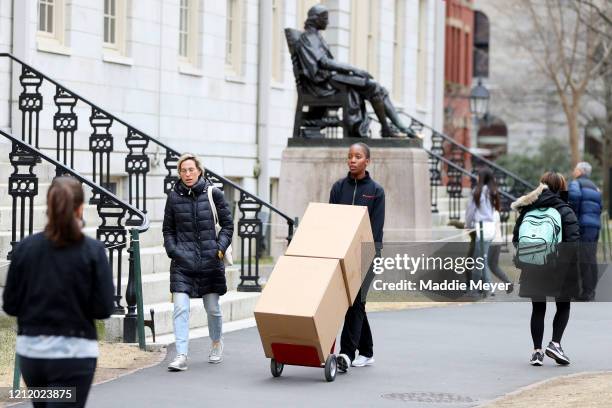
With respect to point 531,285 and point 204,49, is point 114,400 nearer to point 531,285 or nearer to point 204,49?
point 531,285

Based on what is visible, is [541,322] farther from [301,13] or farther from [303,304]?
[301,13]

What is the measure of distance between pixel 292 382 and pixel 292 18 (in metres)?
17.5

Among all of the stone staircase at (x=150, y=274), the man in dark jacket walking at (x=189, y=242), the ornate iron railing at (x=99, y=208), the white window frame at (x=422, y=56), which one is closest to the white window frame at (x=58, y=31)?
the stone staircase at (x=150, y=274)

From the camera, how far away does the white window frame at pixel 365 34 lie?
3161cm

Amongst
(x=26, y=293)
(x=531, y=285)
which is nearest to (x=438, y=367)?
(x=531, y=285)

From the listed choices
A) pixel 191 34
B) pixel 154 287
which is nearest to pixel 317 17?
pixel 191 34

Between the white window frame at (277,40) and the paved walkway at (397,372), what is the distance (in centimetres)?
1196

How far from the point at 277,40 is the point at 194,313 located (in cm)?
1371

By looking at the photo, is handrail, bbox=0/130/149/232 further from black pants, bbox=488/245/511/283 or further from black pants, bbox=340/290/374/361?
black pants, bbox=488/245/511/283

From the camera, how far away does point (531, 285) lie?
13.5m

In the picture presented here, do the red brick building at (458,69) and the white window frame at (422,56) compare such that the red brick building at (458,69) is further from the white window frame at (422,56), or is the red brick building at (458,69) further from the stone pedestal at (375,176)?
the stone pedestal at (375,176)

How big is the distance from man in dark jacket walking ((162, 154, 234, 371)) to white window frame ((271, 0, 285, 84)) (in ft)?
53.0

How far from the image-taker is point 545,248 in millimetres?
13281

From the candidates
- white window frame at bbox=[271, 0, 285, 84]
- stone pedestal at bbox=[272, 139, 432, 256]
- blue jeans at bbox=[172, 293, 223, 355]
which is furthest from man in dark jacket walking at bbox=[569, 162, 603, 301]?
blue jeans at bbox=[172, 293, 223, 355]
